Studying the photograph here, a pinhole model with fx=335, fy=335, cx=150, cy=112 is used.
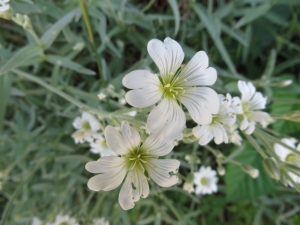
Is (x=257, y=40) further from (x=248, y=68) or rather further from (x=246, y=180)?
(x=246, y=180)

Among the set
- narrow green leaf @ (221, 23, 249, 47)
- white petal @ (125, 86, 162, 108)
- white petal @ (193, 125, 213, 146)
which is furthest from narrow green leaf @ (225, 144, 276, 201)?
white petal @ (125, 86, 162, 108)

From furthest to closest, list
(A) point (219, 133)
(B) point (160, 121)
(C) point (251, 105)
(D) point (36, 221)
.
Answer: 1. (D) point (36, 221)
2. (C) point (251, 105)
3. (A) point (219, 133)
4. (B) point (160, 121)

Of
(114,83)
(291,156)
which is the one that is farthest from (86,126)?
(291,156)

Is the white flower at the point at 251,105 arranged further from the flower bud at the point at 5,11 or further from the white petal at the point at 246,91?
the flower bud at the point at 5,11

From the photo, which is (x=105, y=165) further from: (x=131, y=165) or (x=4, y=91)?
(x=4, y=91)

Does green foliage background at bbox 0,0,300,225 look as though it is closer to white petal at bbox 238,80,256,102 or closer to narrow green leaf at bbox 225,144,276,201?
narrow green leaf at bbox 225,144,276,201

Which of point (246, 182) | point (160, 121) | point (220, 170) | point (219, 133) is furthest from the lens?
point (246, 182)

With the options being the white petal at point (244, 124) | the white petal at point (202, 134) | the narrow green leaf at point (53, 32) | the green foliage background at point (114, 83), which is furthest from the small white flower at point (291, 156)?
the narrow green leaf at point (53, 32)
